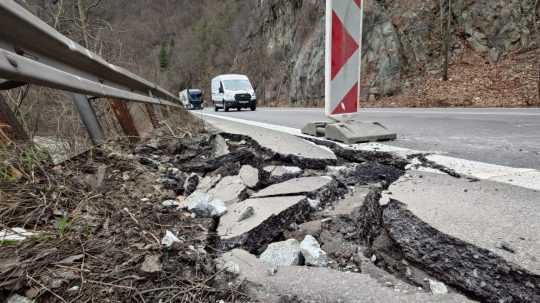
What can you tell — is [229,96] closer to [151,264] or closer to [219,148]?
[219,148]

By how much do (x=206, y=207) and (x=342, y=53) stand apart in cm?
198

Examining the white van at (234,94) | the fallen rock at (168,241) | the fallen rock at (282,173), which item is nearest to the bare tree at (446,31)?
the white van at (234,94)

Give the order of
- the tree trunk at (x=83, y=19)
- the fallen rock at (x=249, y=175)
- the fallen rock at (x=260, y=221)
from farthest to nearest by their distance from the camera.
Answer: the tree trunk at (x=83, y=19) < the fallen rock at (x=249, y=175) < the fallen rock at (x=260, y=221)

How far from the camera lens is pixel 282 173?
2.14 m

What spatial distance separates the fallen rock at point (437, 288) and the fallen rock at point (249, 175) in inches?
45.4

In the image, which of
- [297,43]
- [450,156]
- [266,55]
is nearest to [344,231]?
[450,156]

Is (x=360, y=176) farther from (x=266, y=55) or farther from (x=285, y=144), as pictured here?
(x=266, y=55)

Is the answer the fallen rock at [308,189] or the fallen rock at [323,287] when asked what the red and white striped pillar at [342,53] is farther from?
the fallen rock at [323,287]

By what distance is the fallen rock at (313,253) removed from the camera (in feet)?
3.95

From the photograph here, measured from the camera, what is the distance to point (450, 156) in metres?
2.26

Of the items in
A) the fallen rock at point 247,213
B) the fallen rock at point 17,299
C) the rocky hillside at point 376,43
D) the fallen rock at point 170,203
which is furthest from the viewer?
the rocky hillside at point 376,43

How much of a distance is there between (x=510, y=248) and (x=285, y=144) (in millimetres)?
2041

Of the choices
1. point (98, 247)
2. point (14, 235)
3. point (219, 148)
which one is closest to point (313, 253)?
point (98, 247)

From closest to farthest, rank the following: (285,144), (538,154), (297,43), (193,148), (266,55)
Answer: (538,154) → (285,144) → (193,148) → (297,43) → (266,55)
